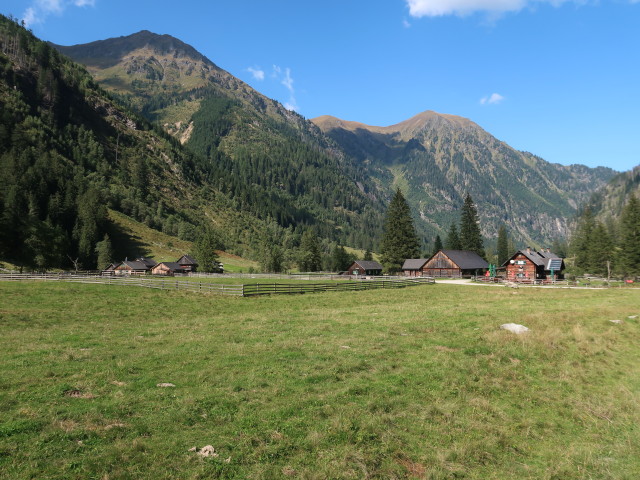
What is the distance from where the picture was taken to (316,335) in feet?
66.0

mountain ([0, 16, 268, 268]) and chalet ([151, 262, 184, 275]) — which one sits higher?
mountain ([0, 16, 268, 268])

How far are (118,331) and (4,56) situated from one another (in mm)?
252415

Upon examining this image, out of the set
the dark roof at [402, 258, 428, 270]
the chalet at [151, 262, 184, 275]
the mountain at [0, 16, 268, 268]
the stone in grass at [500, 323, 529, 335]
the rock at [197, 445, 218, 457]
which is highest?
the mountain at [0, 16, 268, 268]

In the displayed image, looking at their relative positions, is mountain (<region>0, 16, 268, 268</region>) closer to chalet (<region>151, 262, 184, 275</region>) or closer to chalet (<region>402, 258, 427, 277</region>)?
chalet (<region>151, 262, 184, 275</region>)

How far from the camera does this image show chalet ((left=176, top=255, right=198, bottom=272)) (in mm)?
125144

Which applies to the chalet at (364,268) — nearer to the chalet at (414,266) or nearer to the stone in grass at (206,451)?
the chalet at (414,266)

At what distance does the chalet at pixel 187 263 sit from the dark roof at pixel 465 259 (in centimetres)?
8617

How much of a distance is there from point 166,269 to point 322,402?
116752 millimetres

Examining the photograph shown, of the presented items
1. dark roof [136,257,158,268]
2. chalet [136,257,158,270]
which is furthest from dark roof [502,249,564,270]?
dark roof [136,257,158,268]

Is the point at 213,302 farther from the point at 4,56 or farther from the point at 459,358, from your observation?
the point at 4,56

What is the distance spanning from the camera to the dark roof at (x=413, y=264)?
9950 centimetres

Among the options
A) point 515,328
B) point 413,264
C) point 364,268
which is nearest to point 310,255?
point 364,268

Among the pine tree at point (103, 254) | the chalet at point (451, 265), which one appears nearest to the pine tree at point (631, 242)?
the chalet at point (451, 265)

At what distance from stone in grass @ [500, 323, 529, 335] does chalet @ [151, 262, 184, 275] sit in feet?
363
